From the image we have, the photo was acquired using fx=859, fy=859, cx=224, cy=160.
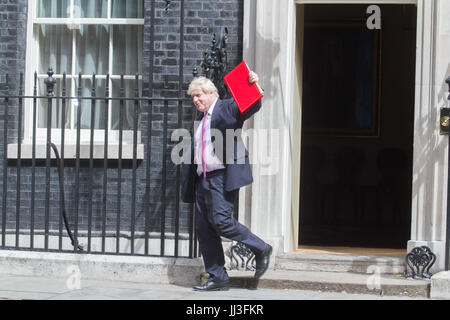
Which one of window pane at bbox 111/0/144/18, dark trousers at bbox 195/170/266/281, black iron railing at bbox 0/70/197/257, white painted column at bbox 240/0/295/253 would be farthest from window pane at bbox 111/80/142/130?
dark trousers at bbox 195/170/266/281

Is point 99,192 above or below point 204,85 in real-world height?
below

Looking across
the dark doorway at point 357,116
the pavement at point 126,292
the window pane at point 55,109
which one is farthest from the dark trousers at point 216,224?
the dark doorway at point 357,116

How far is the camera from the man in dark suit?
678 centimetres

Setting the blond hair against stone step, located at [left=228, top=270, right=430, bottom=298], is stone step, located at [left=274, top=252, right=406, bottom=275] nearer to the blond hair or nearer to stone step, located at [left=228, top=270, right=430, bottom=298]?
stone step, located at [left=228, top=270, right=430, bottom=298]

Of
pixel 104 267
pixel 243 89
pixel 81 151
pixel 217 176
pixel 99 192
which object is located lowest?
pixel 104 267

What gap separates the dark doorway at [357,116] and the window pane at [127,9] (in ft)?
11.7

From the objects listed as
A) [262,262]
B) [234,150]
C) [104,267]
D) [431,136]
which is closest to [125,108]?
[104,267]

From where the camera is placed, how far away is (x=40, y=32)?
885 centimetres

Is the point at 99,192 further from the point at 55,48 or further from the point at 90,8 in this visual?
the point at 90,8

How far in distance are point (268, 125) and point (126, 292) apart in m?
2.06

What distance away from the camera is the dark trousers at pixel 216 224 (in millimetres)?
6777

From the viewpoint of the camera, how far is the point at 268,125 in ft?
25.7
